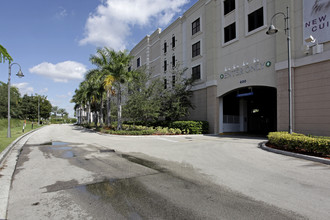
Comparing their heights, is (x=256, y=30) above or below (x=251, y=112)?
above

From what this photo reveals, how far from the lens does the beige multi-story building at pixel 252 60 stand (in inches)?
525

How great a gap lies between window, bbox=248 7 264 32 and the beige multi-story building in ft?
0.29

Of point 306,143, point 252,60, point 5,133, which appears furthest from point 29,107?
point 306,143

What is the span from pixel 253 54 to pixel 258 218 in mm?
17467

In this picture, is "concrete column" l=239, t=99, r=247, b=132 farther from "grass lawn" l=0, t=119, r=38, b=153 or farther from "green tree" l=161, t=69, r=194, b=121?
"grass lawn" l=0, t=119, r=38, b=153

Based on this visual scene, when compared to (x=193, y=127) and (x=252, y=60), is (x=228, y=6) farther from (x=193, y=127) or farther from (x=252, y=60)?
(x=193, y=127)

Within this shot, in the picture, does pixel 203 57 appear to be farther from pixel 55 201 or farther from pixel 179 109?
pixel 55 201

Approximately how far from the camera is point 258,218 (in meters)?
3.32

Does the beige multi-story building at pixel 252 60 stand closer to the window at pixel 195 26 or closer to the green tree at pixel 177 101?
the window at pixel 195 26

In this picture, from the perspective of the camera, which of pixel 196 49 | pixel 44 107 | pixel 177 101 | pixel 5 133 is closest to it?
pixel 5 133

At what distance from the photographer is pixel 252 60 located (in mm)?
17953

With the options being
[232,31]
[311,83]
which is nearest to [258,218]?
[311,83]

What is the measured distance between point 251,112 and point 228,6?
13709 millimetres

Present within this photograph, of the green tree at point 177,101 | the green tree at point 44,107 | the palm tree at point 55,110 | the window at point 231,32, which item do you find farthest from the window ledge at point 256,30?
the palm tree at point 55,110
